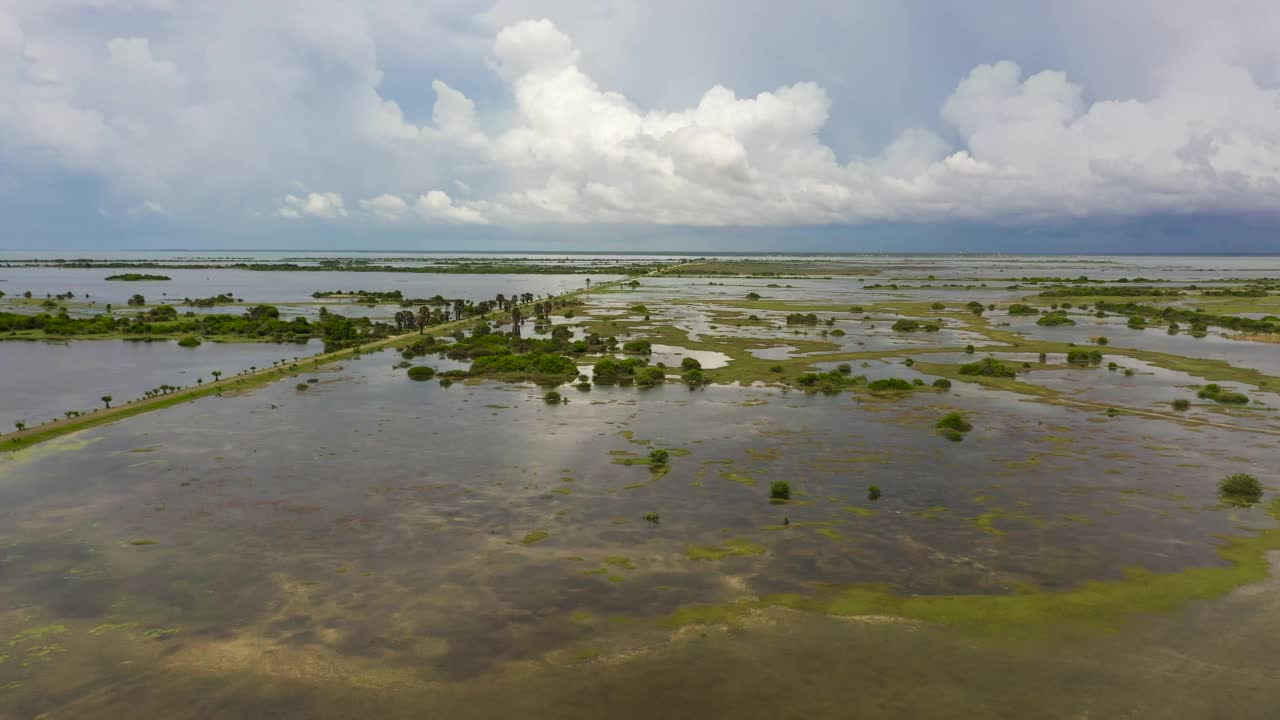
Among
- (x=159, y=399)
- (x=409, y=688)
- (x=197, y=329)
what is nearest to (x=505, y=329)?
(x=197, y=329)

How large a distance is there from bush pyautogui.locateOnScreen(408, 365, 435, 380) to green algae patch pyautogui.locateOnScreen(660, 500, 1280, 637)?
45.3m

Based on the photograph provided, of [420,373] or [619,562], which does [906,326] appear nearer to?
[420,373]

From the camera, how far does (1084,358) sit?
227 ft

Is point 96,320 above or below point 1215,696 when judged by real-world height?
above

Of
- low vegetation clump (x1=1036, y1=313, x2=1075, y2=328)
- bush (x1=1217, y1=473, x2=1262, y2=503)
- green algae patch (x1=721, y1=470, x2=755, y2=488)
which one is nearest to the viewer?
bush (x1=1217, y1=473, x2=1262, y2=503)

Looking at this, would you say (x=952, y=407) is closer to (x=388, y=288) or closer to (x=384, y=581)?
(x=384, y=581)

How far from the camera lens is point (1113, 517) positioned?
99.5ft

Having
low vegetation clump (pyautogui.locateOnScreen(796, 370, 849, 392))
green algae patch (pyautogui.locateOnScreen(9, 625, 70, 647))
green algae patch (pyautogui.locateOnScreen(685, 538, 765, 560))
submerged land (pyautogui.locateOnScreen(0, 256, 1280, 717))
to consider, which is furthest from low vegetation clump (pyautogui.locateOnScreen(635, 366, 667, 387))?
green algae patch (pyautogui.locateOnScreen(9, 625, 70, 647))

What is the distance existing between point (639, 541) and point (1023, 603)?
46.2 ft

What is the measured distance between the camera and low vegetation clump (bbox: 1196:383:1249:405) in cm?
5056

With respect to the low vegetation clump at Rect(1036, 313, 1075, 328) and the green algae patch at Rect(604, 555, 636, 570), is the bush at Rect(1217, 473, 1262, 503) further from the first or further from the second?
the low vegetation clump at Rect(1036, 313, 1075, 328)

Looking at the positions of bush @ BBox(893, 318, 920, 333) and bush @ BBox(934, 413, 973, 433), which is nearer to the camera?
bush @ BBox(934, 413, 973, 433)

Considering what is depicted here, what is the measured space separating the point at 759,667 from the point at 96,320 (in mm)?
113916

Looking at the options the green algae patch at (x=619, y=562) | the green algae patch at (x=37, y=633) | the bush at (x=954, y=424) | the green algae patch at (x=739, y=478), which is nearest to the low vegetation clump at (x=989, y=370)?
the bush at (x=954, y=424)
